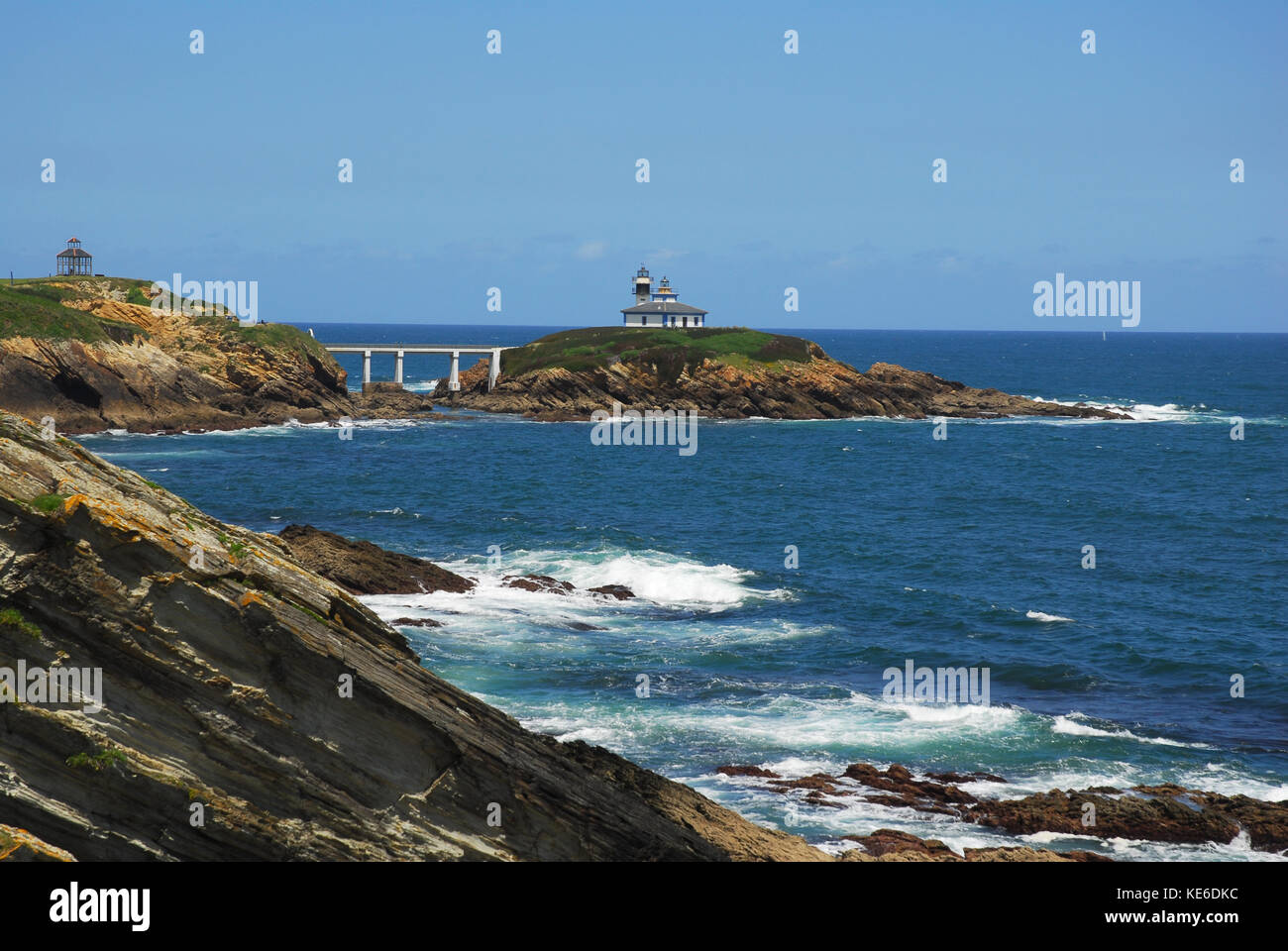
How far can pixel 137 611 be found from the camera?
13.9 m

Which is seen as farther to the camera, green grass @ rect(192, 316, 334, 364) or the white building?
the white building

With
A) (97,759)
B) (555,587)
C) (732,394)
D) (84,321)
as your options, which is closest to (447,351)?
(732,394)

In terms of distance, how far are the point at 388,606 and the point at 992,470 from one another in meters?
55.3

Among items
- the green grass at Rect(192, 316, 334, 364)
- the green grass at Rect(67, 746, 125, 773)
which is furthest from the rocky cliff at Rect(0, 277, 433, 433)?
the green grass at Rect(67, 746, 125, 773)

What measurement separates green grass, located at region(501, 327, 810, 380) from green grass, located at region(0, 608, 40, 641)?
108 meters

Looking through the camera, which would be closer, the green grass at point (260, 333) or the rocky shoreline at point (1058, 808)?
the rocky shoreline at point (1058, 808)

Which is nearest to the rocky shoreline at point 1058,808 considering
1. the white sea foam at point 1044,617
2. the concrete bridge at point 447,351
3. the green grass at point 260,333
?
the white sea foam at point 1044,617

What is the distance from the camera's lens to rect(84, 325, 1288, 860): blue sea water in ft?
96.0

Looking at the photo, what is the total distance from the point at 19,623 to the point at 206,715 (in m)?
2.33

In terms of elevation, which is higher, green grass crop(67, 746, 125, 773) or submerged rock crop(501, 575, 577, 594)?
green grass crop(67, 746, 125, 773)

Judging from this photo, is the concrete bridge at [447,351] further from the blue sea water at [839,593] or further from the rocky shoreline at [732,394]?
the blue sea water at [839,593]

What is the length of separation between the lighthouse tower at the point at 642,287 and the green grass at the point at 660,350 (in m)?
14.5

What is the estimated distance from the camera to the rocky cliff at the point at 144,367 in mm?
88250

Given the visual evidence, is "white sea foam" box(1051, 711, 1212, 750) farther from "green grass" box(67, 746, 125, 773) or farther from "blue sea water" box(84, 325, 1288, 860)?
"green grass" box(67, 746, 125, 773)
